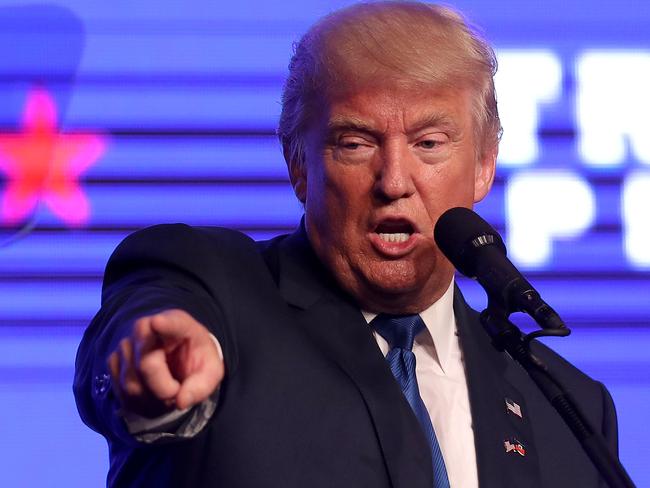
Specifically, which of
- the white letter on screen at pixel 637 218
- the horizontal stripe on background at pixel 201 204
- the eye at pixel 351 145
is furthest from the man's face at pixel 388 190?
the white letter on screen at pixel 637 218

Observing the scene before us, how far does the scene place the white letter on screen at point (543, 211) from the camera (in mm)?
2898

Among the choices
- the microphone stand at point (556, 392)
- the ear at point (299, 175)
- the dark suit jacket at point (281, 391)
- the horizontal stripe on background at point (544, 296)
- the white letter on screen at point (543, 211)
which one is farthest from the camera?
the white letter on screen at point (543, 211)

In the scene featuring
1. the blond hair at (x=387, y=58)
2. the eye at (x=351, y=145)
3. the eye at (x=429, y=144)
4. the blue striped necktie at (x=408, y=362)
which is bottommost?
the blue striped necktie at (x=408, y=362)

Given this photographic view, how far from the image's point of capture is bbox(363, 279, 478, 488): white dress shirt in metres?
1.84

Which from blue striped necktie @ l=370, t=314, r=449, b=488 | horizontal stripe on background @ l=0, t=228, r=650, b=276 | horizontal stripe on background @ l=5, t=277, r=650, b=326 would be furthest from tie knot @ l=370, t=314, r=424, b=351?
horizontal stripe on background @ l=0, t=228, r=650, b=276

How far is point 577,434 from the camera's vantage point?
4.33 feet

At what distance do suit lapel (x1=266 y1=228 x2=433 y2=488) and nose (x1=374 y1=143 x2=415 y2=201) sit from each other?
0.69ft

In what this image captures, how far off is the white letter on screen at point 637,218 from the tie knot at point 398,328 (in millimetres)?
1197

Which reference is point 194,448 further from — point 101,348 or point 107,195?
point 107,195

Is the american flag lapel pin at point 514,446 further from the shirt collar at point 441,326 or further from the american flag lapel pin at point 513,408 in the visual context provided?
the shirt collar at point 441,326

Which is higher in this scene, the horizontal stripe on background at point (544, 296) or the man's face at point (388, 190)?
the man's face at point (388, 190)

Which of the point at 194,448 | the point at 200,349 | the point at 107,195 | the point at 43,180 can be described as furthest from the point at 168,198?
the point at 200,349

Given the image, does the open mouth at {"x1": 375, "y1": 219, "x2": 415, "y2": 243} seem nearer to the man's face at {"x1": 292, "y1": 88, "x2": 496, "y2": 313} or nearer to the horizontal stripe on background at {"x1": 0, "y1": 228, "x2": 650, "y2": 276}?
the man's face at {"x1": 292, "y1": 88, "x2": 496, "y2": 313}

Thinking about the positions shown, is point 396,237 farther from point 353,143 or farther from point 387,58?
point 387,58
